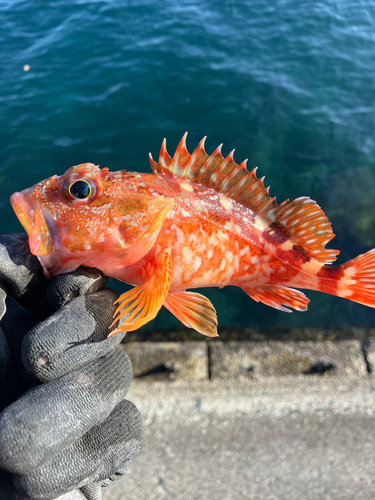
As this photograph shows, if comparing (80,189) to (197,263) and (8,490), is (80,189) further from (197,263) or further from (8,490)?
(8,490)

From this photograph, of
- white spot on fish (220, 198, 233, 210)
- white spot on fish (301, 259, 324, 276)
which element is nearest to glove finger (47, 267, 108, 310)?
white spot on fish (220, 198, 233, 210)

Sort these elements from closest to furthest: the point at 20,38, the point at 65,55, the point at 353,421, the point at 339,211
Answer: the point at 353,421 → the point at 339,211 → the point at 65,55 → the point at 20,38

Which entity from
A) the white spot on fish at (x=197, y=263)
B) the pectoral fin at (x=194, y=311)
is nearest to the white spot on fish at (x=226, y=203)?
the white spot on fish at (x=197, y=263)

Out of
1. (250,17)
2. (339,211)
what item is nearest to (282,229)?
(339,211)

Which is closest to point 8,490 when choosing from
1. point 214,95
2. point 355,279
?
point 355,279

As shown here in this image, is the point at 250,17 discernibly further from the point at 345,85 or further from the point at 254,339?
the point at 254,339

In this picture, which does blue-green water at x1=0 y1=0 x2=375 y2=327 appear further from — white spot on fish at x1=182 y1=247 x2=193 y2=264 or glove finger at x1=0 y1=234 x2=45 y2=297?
glove finger at x1=0 y1=234 x2=45 y2=297
